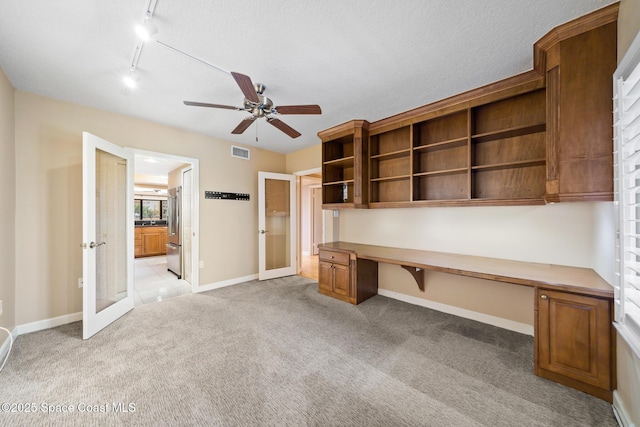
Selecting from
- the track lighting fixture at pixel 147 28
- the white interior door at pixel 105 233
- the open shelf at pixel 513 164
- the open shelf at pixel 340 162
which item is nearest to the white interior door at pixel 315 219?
the open shelf at pixel 340 162

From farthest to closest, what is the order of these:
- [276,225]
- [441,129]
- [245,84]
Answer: [276,225] → [441,129] → [245,84]

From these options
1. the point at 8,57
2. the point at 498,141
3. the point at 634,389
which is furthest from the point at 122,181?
the point at 634,389

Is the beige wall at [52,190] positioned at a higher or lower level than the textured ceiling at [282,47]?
lower

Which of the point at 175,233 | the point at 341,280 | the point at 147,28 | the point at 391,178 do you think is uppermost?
the point at 147,28

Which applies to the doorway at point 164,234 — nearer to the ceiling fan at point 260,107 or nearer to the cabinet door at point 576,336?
the ceiling fan at point 260,107

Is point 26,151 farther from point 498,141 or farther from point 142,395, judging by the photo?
point 498,141

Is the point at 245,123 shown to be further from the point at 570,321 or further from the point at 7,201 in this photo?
the point at 570,321

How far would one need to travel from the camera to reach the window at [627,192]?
129 centimetres

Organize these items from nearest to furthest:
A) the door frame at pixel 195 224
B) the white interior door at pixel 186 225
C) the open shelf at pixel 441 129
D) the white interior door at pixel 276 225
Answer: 1. the open shelf at pixel 441 129
2. the door frame at pixel 195 224
3. the white interior door at pixel 186 225
4. the white interior door at pixel 276 225

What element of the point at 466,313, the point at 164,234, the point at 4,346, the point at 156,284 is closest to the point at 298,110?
the point at 466,313

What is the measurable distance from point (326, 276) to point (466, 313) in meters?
1.86

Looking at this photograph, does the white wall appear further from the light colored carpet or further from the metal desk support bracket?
the light colored carpet

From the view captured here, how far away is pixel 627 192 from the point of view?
1396 mm

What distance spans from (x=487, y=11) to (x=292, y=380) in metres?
2.95
